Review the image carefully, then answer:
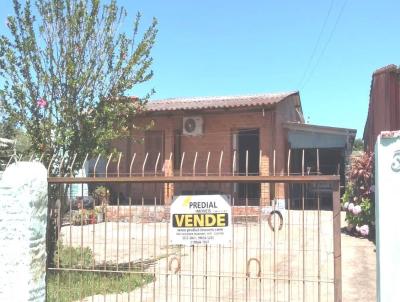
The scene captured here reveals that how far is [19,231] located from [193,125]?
12532mm

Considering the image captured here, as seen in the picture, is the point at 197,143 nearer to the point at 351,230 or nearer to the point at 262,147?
the point at 262,147

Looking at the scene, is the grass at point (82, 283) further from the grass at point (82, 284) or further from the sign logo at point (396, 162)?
the sign logo at point (396, 162)

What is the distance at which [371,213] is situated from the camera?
10.9 metres

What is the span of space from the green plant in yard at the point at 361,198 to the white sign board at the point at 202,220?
21.5ft

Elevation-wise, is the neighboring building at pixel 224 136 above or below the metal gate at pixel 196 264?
above

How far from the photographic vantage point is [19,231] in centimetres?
534

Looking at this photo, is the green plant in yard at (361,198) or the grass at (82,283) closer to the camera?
the grass at (82,283)

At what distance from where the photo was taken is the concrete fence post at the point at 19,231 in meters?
5.32

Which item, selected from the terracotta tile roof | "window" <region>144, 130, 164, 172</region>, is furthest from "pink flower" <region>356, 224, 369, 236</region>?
"window" <region>144, 130, 164, 172</region>

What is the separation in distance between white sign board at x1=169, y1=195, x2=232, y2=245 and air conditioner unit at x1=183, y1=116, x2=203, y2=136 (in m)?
12.2

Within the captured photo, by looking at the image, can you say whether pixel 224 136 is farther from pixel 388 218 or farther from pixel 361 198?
pixel 388 218

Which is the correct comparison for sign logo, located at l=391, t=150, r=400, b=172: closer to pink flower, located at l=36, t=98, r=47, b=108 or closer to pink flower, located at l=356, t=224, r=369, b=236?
pink flower, located at l=36, t=98, r=47, b=108

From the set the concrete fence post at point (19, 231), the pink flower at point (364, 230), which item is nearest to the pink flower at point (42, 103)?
the concrete fence post at point (19, 231)

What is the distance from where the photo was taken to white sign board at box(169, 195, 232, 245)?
17.3 feet
